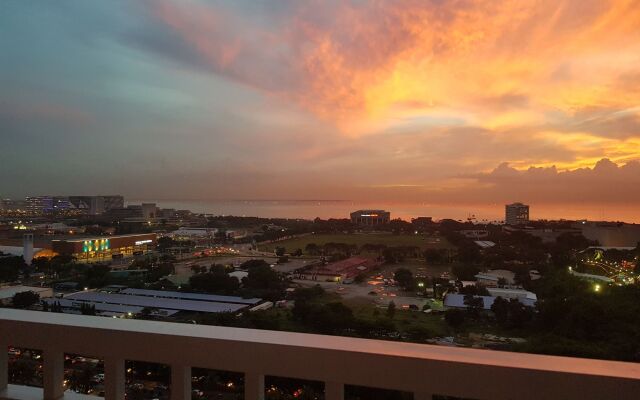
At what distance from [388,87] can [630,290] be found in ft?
9.75

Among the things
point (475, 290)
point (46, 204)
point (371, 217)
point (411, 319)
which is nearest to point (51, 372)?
point (411, 319)

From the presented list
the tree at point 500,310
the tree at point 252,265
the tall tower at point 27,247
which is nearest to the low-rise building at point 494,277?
the tree at point 500,310

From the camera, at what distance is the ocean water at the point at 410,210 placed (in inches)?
172

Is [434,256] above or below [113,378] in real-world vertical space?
below

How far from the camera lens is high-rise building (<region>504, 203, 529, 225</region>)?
567 centimetres

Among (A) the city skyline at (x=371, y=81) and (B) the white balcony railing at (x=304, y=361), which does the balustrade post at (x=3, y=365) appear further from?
(A) the city skyline at (x=371, y=81)

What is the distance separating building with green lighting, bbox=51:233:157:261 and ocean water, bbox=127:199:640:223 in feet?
6.68

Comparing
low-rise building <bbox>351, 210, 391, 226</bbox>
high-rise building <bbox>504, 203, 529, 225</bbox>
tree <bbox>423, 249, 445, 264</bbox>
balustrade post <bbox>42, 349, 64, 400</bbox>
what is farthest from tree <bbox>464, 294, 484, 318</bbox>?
low-rise building <bbox>351, 210, 391, 226</bbox>

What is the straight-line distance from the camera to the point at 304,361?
26.9 inches

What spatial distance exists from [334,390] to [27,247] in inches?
224

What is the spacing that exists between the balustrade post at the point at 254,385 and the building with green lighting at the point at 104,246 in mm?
5549

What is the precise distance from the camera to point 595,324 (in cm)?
250

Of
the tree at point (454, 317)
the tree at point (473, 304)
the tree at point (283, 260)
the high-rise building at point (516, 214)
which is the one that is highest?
the high-rise building at point (516, 214)

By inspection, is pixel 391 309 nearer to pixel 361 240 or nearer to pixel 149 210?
pixel 361 240
